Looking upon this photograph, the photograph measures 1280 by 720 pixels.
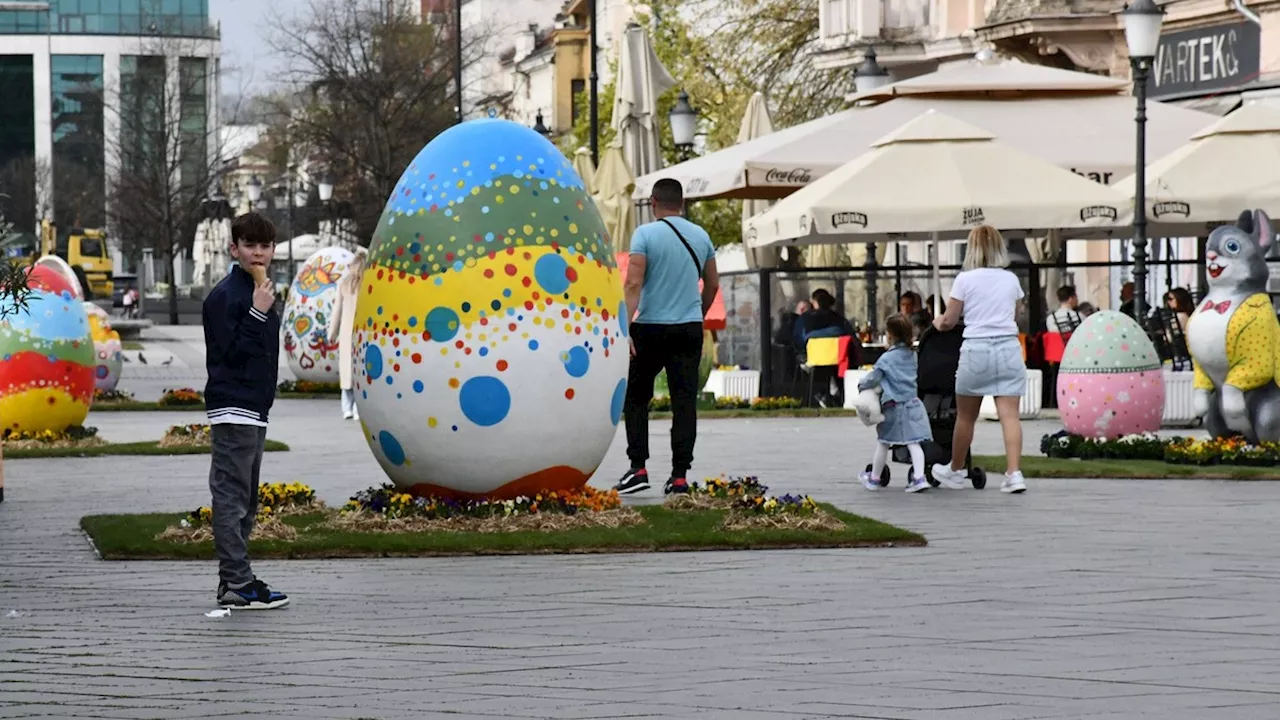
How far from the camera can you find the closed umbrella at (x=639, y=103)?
32562 mm

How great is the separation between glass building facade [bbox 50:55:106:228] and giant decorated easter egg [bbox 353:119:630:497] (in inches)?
2980

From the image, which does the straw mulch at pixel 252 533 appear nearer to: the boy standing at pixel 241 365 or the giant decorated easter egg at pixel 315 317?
the boy standing at pixel 241 365

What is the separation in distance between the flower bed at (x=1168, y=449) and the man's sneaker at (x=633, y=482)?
4.43 meters

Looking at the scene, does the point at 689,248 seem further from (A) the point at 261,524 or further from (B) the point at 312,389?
(B) the point at 312,389

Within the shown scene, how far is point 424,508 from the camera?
1256 cm

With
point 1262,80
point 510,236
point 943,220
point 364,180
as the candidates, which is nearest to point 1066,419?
point 943,220

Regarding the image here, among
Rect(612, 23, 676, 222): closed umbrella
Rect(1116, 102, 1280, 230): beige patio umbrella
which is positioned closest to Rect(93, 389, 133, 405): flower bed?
Rect(612, 23, 676, 222): closed umbrella

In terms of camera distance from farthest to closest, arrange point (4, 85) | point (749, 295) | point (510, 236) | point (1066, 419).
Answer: point (4, 85) < point (749, 295) < point (1066, 419) < point (510, 236)

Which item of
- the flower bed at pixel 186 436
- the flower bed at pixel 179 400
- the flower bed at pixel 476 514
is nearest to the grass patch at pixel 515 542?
the flower bed at pixel 476 514

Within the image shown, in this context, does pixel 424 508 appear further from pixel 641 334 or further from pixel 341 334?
pixel 341 334

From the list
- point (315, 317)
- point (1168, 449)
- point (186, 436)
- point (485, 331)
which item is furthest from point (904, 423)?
point (315, 317)

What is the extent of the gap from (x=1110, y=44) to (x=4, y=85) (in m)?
109

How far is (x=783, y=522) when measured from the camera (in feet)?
40.2

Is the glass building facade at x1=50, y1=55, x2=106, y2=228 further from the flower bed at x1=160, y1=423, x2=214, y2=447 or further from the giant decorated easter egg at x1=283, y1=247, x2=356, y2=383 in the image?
the flower bed at x1=160, y1=423, x2=214, y2=447
